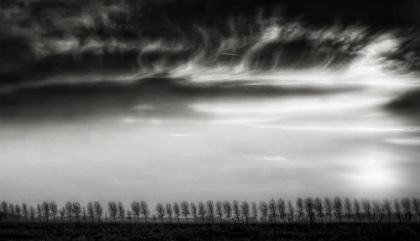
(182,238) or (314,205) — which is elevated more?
(182,238)

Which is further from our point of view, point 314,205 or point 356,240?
point 314,205

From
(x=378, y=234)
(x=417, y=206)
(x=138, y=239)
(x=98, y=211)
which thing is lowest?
(x=417, y=206)

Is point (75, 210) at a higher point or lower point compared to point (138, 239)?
A: lower

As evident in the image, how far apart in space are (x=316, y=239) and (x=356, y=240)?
2975mm

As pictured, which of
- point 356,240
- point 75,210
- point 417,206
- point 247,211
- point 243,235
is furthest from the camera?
point 75,210

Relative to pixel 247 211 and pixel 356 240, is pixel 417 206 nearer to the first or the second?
pixel 247 211

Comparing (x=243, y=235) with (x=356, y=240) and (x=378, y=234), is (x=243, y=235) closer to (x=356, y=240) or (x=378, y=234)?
(x=356, y=240)

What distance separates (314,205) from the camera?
170250 mm

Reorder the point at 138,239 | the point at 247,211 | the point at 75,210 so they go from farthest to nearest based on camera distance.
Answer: the point at 75,210
the point at 247,211
the point at 138,239

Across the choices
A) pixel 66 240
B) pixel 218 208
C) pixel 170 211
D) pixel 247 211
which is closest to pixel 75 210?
pixel 170 211

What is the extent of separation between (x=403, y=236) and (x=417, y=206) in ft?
582

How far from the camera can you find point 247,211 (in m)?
180

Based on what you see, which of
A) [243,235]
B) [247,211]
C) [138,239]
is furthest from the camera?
[247,211]

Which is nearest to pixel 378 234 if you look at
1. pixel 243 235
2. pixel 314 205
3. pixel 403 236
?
pixel 403 236
